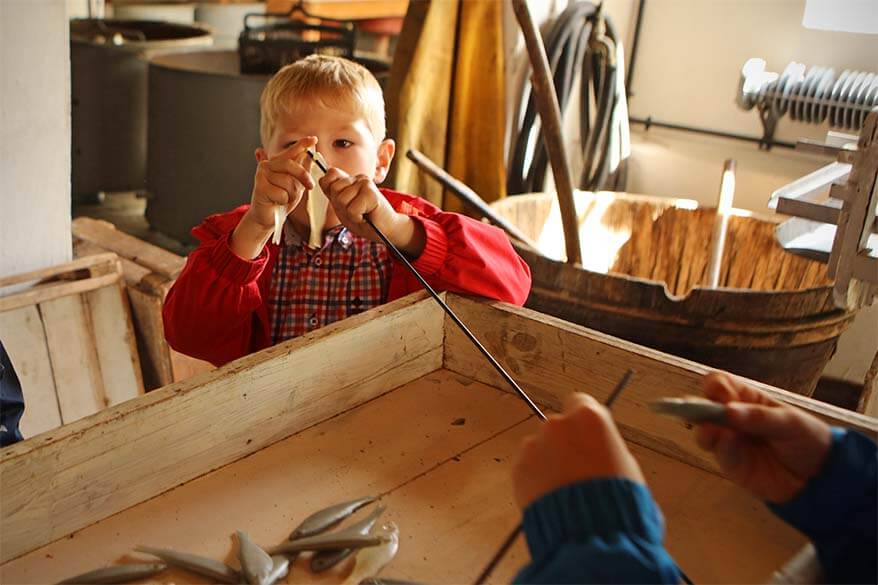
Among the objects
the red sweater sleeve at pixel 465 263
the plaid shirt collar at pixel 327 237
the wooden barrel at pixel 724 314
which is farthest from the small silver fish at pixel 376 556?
the wooden barrel at pixel 724 314

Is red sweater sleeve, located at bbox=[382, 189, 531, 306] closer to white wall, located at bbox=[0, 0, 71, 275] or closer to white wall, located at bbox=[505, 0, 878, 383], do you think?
white wall, located at bbox=[0, 0, 71, 275]

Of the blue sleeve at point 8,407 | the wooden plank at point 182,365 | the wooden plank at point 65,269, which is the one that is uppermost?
the wooden plank at point 65,269

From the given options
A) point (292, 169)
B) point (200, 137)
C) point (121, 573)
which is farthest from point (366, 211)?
point (200, 137)

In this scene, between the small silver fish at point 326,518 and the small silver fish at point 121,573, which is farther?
the small silver fish at point 326,518

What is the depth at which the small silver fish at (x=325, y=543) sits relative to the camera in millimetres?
Result: 931

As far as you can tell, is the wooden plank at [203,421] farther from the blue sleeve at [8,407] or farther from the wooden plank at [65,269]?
the wooden plank at [65,269]

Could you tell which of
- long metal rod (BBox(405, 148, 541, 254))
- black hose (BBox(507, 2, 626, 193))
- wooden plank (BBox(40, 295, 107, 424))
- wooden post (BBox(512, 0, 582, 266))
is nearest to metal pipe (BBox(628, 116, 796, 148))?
black hose (BBox(507, 2, 626, 193))

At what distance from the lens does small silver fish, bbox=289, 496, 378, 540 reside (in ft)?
3.17

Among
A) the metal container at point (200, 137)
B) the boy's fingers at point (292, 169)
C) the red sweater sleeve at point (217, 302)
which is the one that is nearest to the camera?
the boy's fingers at point (292, 169)

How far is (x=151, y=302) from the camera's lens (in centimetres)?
214

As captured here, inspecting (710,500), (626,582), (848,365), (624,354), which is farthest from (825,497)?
(848,365)

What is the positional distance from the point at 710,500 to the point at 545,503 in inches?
19.4

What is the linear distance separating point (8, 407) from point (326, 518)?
0.83 meters

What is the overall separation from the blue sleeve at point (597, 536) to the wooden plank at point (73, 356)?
169 cm
